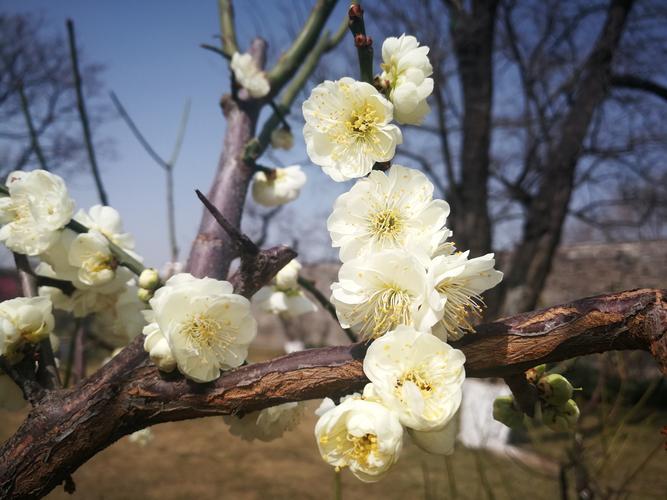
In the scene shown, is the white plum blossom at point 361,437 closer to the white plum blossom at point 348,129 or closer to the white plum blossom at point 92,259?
the white plum blossom at point 348,129

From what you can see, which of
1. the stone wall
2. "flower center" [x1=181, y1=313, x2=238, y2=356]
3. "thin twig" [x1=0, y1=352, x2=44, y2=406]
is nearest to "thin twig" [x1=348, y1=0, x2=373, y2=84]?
"flower center" [x1=181, y1=313, x2=238, y2=356]

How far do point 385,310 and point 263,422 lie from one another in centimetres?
26

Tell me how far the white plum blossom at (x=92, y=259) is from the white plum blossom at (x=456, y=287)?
0.47m

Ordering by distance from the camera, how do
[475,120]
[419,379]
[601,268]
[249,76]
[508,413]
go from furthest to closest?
[601,268] < [475,120] < [249,76] < [508,413] < [419,379]

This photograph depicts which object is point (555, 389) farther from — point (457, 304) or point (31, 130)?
point (31, 130)

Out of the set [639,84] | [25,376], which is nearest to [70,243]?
[25,376]

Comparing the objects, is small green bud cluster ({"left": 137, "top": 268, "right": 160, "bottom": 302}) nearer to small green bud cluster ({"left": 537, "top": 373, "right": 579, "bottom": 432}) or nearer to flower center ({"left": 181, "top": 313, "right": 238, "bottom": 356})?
flower center ({"left": 181, "top": 313, "right": 238, "bottom": 356})

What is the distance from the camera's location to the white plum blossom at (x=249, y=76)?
1.02 meters

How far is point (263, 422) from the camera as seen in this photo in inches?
24.8

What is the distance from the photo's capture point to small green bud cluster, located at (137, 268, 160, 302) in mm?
666

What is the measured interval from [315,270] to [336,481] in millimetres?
10271

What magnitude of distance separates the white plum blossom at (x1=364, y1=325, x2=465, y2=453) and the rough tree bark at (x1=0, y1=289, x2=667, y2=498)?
0.14 feet

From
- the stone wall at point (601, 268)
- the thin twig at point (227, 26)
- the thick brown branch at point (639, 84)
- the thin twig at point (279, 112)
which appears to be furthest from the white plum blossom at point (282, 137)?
the stone wall at point (601, 268)

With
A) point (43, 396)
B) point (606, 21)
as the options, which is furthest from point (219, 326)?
point (606, 21)
